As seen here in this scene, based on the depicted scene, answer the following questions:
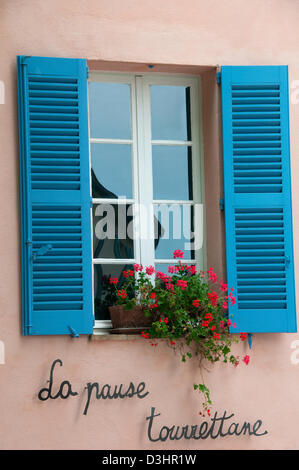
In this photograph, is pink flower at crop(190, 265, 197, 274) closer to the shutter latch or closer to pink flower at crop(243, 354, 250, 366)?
pink flower at crop(243, 354, 250, 366)

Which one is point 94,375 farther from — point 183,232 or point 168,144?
point 168,144

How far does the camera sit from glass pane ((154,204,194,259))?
6.84 metres

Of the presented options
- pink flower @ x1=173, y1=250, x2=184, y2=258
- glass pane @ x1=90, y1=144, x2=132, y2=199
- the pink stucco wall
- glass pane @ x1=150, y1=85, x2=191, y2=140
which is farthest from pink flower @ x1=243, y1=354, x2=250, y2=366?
glass pane @ x1=150, y1=85, x2=191, y2=140

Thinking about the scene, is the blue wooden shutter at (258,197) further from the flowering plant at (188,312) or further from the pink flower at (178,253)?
the pink flower at (178,253)

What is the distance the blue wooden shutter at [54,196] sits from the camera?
6270mm

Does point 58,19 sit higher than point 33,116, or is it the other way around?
point 58,19

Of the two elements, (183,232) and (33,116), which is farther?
(183,232)

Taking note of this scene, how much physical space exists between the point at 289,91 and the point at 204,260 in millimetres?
1340

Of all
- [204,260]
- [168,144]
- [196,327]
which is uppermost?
[168,144]

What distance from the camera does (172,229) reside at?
271 inches

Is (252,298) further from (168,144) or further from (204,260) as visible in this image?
(168,144)

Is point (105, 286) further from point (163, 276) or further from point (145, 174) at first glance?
point (145, 174)

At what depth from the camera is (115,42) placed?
665 cm

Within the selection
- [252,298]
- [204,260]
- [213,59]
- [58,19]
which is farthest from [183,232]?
[58,19]
